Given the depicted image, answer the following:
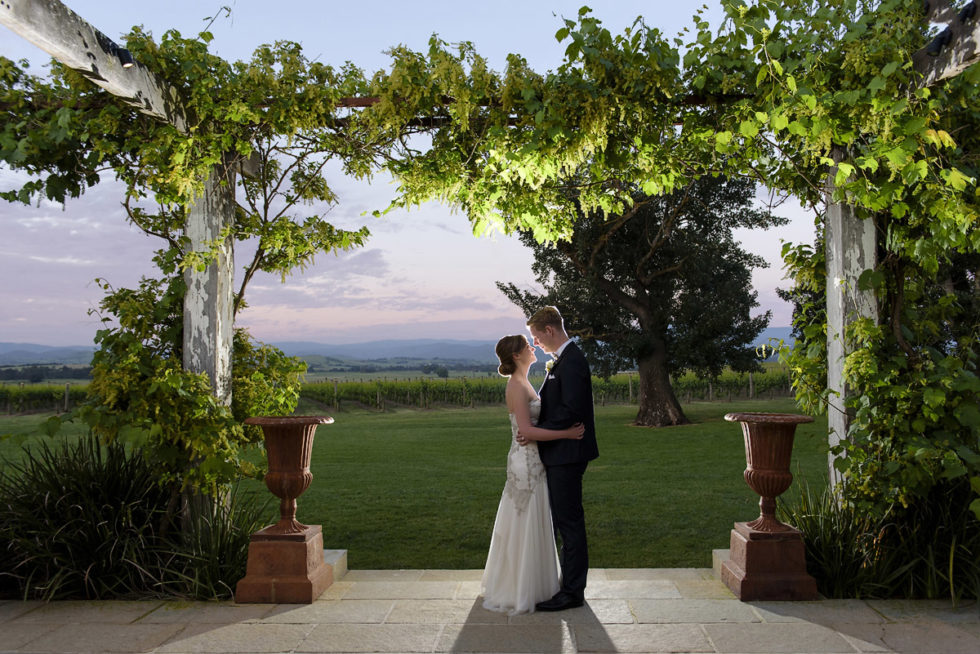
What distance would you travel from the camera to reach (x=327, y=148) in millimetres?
4891

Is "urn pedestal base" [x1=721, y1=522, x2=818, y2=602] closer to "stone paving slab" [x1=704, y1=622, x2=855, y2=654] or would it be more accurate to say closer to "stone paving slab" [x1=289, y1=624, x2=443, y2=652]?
"stone paving slab" [x1=704, y1=622, x2=855, y2=654]

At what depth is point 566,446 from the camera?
4.07m

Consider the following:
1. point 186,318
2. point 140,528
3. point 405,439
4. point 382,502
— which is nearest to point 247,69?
point 186,318

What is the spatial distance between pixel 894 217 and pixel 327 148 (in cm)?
370

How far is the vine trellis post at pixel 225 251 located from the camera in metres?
4.11

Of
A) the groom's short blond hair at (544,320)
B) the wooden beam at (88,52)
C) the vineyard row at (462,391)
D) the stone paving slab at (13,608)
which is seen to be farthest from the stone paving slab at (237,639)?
the vineyard row at (462,391)

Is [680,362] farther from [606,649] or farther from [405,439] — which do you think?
[606,649]

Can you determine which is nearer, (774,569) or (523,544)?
(523,544)

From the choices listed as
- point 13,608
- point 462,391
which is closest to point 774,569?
point 13,608

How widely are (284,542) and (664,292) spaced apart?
16.7m

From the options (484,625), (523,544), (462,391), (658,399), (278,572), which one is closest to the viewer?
(484,625)

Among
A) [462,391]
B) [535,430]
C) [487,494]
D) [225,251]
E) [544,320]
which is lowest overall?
[487,494]

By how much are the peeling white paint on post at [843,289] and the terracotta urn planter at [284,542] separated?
3.24 metres

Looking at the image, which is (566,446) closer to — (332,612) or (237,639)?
(332,612)
